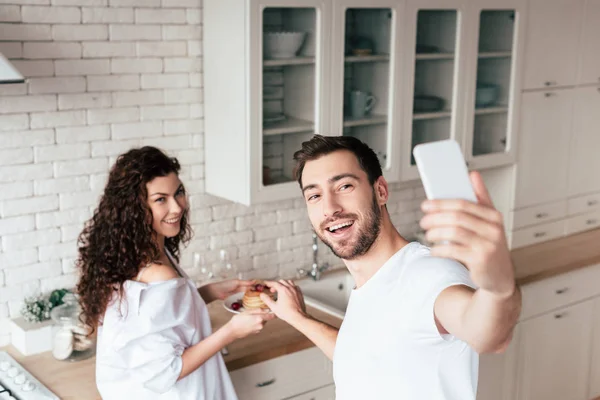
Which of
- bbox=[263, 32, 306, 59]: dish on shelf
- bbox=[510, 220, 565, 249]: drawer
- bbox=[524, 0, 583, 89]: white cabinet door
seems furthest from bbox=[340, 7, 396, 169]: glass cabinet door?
bbox=[510, 220, 565, 249]: drawer

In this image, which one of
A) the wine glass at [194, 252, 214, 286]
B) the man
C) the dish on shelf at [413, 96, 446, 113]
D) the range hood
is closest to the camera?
the man

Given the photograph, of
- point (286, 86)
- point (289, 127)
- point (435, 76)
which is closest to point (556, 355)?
point (435, 76)

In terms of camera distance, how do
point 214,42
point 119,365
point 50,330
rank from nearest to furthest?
point 119,365, point 50,330, point 214,42

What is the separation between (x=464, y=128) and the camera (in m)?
3.96

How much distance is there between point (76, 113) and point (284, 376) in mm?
1308

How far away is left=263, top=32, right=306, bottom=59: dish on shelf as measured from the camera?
3.19m

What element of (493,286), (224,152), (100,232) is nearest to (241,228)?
(224,152)

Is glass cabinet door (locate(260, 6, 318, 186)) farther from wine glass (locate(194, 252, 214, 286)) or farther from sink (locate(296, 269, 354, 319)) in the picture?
sink (locate(296, 269, 354, 319))

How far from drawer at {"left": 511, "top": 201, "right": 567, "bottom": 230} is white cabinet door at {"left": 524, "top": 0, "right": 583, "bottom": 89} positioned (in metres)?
0.70

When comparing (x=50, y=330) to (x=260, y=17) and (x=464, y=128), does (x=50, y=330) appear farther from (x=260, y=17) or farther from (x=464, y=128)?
(x=464, y=128)

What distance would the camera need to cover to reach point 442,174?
1068 millimetres

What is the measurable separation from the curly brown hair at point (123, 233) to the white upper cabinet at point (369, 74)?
1041 mm

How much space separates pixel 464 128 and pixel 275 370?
1613mm

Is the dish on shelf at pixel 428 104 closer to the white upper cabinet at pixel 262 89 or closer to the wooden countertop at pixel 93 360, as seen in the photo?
the white upper cabinet at pixel 262 89
